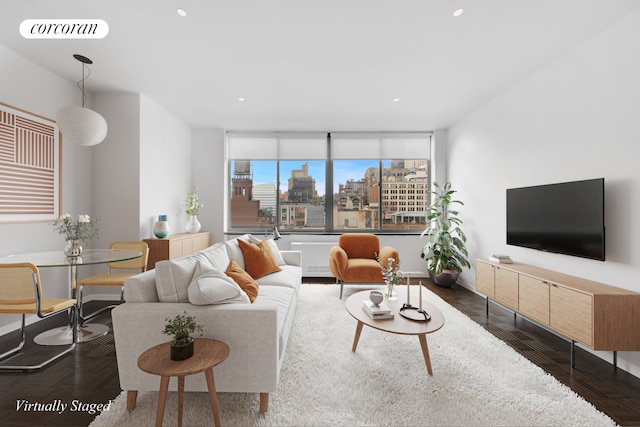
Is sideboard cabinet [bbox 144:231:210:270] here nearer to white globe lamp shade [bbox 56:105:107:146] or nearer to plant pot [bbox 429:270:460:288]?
white globe lamp shade [bbox 56:105:107:146]

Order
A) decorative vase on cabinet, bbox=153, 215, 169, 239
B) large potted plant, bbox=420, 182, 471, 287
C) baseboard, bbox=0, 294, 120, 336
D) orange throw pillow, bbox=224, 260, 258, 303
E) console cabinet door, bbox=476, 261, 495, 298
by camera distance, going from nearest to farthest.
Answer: orange throw pillow, bbox=224, 260, 258, 303
baseboard, bbox=0, 294, 120, 336
console cabinet door, bbox=476, 261, 495, 298
decorative vase on cabinet, bbox=153, 215, 169, 239
large potted plant, bbox=420, 182, 471, 287

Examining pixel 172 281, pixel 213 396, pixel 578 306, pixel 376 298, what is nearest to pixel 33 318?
pixel 172 281

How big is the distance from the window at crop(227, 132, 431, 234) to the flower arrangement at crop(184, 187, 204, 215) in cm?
64

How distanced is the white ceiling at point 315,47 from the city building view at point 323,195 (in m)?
1.54

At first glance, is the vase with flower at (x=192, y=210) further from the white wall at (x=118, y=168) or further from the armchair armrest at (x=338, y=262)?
the armchair armrest at (x=338, y=262)

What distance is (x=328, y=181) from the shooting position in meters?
5.55

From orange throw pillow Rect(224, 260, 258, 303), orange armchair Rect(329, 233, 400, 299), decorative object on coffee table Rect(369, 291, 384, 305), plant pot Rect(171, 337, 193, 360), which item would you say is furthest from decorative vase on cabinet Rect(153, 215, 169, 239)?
decorative object on coffee table Rect(369, 291, 384, 305)

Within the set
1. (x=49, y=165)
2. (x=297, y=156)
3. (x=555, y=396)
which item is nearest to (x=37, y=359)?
(x=49, y=165)

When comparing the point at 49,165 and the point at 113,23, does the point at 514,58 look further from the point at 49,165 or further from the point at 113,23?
the point at 49,165

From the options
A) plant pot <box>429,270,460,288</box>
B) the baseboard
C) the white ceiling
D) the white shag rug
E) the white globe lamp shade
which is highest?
the white ceiling

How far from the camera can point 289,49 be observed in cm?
276

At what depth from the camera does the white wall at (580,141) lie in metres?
2.24

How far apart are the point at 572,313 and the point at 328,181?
4.07 metres

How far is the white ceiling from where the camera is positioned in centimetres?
221
